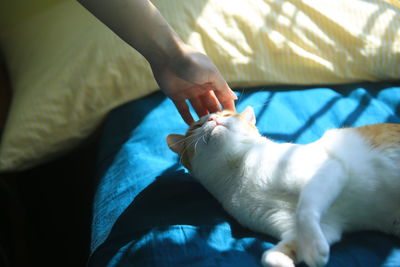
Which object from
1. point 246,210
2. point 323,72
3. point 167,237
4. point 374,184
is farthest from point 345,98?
point 167,237

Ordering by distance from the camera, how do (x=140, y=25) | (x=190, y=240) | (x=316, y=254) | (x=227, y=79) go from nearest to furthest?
(x=316, y=254), (x=190, y=240), (x=140, y=25), (x=227, y=79)

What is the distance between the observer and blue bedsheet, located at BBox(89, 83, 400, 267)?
2.49 feet

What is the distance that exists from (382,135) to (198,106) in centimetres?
53

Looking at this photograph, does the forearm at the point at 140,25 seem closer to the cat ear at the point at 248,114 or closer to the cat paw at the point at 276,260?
the cat ear at the point at 248,114

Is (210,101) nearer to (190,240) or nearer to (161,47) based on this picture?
(161,47)

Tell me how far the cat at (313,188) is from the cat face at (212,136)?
0.12 feet

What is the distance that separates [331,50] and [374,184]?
2.38 feet

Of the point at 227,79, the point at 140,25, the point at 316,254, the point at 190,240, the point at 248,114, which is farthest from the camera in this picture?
the point at 227,79

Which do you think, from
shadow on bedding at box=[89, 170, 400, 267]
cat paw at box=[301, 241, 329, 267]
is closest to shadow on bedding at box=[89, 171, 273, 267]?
shadow on bedding at box=[89, 170, 400, 267]

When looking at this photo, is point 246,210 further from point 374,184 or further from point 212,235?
point 374,184

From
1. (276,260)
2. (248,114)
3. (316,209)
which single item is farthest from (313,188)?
(248,114)

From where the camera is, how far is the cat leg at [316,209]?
65 centimetres

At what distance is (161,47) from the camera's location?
0.99m

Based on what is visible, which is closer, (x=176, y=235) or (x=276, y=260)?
(x=276, y=260)
